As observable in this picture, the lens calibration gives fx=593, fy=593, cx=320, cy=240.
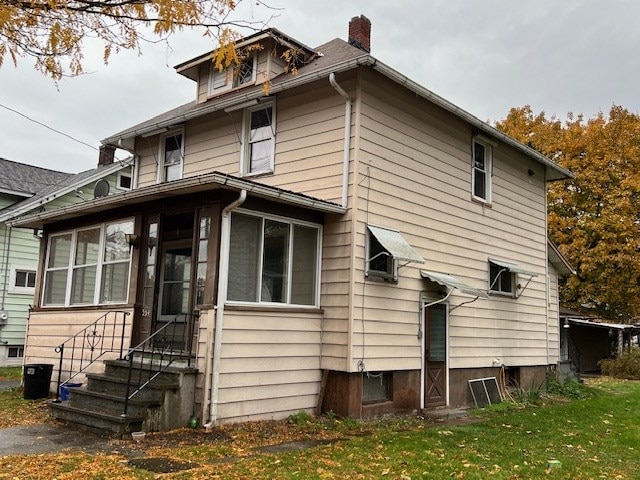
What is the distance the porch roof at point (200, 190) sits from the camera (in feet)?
27.9

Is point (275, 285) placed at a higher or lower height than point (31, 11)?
lower

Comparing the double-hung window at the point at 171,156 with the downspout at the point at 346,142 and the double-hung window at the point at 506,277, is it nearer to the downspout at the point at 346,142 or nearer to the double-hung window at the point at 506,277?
the downspout at the point at 346,142

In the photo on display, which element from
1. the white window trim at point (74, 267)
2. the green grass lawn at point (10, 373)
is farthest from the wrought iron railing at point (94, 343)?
the green grass lawn at point (10, 373)

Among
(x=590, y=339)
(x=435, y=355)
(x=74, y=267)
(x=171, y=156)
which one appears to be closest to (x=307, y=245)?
(x=435, y=355)

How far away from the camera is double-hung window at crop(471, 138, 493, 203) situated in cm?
1353

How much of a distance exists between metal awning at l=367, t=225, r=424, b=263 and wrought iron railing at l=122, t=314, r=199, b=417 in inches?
129


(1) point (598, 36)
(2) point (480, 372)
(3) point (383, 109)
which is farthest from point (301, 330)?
(1) point (598, 36)

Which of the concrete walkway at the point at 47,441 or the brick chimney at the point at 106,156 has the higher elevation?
the brick chimney at the point at 106,156

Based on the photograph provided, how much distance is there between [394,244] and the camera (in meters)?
10.1

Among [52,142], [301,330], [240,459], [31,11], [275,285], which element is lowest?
[240,459]

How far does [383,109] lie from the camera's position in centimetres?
1081

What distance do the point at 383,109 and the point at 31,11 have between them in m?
6.70

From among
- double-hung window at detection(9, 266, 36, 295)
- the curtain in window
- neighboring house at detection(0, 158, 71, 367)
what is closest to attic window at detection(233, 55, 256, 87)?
the curtain in window

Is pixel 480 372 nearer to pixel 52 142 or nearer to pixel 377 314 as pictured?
pixel 377 314
